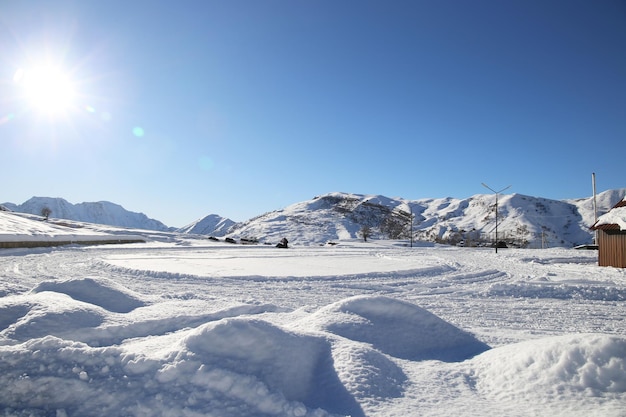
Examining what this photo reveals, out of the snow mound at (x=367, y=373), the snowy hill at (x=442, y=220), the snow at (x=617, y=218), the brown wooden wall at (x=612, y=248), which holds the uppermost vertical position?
the snowy hill at (x=442, y=220)

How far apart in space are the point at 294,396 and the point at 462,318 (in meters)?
5.47

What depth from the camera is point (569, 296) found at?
33.0ft

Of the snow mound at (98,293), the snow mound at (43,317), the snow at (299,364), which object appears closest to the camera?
the snow at (299,364)

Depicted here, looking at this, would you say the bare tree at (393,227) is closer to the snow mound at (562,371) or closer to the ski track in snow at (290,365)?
the ski track in snow at (290,365)

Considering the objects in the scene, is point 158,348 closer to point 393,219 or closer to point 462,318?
point 462,318

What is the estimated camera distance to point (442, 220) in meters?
169

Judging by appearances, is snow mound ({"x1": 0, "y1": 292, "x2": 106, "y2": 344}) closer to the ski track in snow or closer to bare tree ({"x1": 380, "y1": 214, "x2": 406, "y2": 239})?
the ski track in snow

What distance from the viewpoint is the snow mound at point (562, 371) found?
3.51m

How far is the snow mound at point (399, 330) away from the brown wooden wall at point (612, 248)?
17.7 m

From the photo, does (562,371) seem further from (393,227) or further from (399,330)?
(393,227)

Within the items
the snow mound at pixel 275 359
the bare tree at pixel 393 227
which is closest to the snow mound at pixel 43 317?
the snow mound at pixel 275 359

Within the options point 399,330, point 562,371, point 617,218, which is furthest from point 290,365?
point 617,218

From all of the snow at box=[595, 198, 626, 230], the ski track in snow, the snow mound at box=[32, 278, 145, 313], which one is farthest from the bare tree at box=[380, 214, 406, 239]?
the ski track in snow

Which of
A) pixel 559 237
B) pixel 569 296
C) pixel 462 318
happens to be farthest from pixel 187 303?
pixel 559 237
